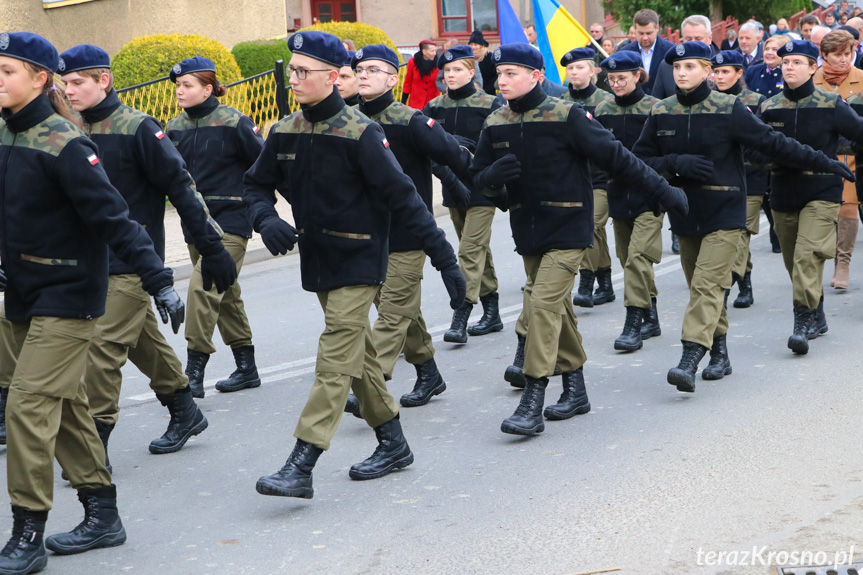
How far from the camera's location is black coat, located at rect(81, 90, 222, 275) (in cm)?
601

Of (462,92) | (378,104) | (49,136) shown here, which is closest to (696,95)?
(378,104)

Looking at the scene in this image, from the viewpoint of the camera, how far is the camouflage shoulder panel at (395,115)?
7.45 m

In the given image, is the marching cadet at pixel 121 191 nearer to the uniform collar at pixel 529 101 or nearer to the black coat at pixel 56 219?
the black coat at pixel 56 219

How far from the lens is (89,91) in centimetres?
621

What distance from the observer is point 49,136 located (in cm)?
479

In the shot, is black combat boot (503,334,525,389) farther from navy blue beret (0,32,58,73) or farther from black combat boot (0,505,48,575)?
navy blue beret (0,32,58,73)

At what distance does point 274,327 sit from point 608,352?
2.82 metres

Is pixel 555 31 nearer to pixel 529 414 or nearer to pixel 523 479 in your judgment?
pixel 529 414

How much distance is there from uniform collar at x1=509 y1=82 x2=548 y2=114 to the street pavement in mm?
1714

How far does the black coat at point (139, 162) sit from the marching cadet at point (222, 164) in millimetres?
1522

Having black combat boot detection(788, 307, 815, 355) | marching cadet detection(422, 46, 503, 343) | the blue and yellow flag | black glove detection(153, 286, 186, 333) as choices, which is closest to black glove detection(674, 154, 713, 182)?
black combat boot detection(788, 307, 815, 355)

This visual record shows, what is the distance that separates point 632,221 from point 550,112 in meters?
2.84

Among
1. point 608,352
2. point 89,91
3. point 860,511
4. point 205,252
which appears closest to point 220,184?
point 89,91

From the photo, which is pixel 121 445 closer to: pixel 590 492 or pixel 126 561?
A: pixel 126 561
